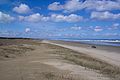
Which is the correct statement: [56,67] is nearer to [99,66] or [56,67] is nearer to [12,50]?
[99,66]

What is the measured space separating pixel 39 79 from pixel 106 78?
4575mm

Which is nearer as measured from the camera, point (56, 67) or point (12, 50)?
point (56, 67)

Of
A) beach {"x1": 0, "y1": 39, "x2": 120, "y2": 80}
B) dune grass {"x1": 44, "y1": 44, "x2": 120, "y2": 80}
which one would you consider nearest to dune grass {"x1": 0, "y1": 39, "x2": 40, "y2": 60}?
beach {"x1": 0, "y1": 39, "x2": 120, "y2": 80}

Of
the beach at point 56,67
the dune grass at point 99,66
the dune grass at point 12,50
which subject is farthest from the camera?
the dune grass at point 12,50

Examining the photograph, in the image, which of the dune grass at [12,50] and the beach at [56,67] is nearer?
the beach at [56,67]

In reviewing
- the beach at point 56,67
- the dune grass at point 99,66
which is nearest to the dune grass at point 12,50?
the beach at point 56,67

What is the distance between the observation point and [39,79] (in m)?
12.9

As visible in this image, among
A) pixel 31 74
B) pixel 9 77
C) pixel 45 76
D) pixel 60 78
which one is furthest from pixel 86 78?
pixel 9 77

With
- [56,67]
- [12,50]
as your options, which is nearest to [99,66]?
[56,67]

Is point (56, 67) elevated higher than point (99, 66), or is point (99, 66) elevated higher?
point (56, 67)

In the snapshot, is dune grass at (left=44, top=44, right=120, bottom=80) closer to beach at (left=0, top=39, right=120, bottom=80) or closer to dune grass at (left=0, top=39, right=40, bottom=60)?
beach at (left=0, top=39, right=120, bottom=80)

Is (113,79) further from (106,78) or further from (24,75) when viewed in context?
(24,75)

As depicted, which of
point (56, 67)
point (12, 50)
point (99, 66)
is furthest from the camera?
point (12, 50)

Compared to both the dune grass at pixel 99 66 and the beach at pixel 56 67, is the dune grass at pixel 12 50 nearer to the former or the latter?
the beach at pixel 56 67
